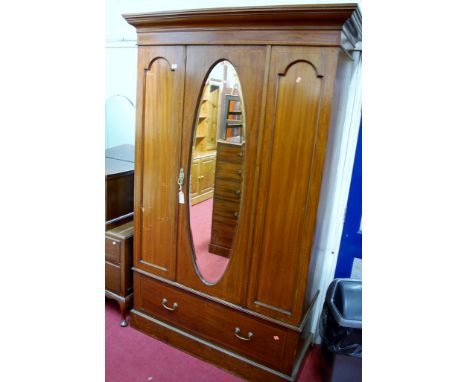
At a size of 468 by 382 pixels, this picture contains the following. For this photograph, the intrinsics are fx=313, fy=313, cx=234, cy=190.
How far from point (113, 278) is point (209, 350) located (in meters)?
0.85

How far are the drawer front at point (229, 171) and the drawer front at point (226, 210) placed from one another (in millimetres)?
128

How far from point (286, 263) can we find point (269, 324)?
0.38 metres

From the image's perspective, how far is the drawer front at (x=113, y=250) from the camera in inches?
83.8

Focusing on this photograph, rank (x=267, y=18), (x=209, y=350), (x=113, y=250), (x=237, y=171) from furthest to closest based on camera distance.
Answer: (x=113, y=250)
(x=209, y=350)
(x=237, y=171)
(x=267, y=18)

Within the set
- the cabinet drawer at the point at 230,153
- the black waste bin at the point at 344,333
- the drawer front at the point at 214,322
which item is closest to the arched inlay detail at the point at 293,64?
the cabinet drawer at the point at 230,153

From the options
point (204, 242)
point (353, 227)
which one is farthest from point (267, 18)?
point (353, 227)

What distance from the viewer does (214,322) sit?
6.09 ft

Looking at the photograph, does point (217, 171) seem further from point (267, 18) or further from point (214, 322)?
point (214, 322)

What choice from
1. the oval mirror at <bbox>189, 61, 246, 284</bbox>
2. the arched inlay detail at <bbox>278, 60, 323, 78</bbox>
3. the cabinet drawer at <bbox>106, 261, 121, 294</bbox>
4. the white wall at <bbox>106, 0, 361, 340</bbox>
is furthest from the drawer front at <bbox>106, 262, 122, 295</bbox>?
the arched inlay detail at <bbox>278, 60, 323, 78</bbox>

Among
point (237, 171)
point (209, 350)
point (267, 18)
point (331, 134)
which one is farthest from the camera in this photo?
point (209, 350)

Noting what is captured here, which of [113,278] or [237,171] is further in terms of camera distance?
[113,278]

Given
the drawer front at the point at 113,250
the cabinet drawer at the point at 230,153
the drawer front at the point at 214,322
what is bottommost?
the drawer front at the point at 214,322

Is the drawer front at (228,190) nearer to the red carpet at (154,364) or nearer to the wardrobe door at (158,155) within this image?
the wardrobe door at (158,155)

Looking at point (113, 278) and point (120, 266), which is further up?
A: point (120, 266)
